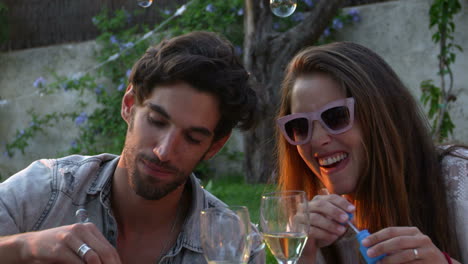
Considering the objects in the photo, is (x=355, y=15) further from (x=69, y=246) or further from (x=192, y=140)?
(x=69, y=246)

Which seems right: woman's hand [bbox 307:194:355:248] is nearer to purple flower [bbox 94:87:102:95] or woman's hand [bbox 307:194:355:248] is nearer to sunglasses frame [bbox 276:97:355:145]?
sunglasses frame [bbox 276:97:355:145]

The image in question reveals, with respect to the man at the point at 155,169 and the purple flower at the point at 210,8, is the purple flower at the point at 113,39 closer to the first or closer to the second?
the purple flower at the point at 210,8

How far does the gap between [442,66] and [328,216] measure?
4.45 m

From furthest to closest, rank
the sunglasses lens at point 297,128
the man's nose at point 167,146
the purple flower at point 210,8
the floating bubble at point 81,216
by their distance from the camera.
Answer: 1. the purple flower at point 210,8
2. the sunglasses lens at point 297,128
3. the floating bubble at point 81,216
4. the man's nose at point 167,146

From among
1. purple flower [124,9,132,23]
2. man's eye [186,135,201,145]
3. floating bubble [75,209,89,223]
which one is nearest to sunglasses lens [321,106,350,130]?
man's eye [186,135,201,145]

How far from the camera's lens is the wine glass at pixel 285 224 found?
148 centimetres

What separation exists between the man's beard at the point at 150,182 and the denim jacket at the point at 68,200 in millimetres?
243

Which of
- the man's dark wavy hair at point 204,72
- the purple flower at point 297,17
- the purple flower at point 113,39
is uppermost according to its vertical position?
the purple flower at point 113,39

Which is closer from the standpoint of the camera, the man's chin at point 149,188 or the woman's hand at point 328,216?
the woman's hand at point 328,216

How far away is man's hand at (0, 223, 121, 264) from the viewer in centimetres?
142

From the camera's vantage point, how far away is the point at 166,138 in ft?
6.45

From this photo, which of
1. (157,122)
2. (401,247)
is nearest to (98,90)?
(157,122)

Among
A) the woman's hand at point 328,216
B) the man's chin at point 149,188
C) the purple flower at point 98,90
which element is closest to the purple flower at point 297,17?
the purple flower at point 98,90

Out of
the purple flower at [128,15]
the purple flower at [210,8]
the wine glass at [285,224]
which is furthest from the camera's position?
the purple flower at [128,15]
